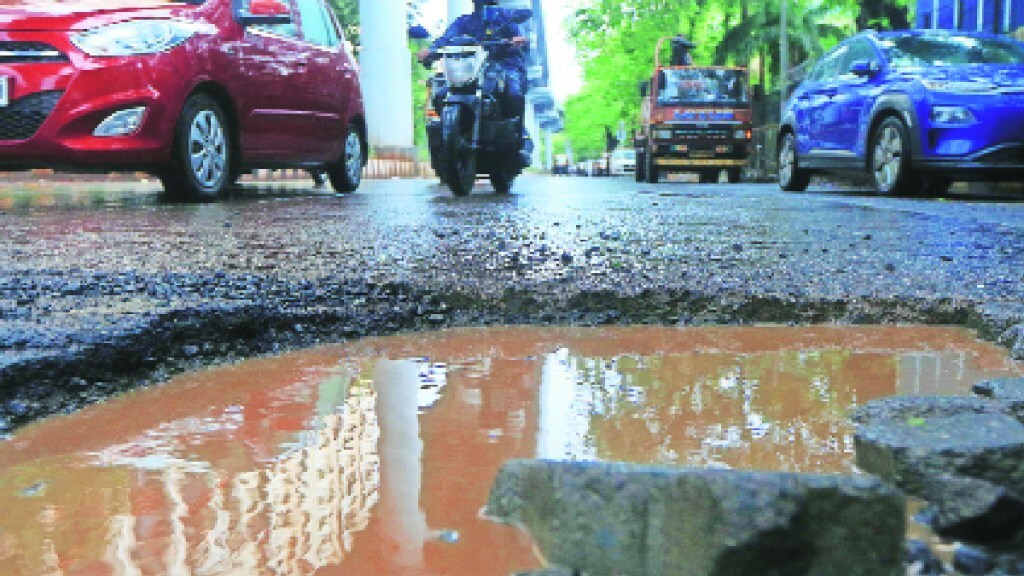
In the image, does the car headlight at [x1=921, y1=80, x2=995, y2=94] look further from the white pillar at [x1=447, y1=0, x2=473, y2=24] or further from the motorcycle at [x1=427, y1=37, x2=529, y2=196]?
the white pillar at [x1=447, y1=0, x2=473, y2=24]

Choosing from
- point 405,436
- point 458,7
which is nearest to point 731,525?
point 405,436

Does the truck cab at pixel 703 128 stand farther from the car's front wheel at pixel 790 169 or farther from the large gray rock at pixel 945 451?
the large gray rock at pixel 945 451

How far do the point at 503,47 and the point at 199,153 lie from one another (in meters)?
3.77

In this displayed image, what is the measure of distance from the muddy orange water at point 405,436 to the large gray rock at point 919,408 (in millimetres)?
52

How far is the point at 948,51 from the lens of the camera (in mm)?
10117

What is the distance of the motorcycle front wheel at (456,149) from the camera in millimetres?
9273

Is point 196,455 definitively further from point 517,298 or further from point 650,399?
point 517,298

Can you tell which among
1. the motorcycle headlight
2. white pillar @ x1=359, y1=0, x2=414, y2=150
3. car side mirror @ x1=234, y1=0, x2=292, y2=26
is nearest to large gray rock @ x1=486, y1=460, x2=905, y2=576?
car side mirror @ x1=234, y1=0, x2=292, y2=26

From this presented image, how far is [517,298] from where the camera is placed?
2.92 meters

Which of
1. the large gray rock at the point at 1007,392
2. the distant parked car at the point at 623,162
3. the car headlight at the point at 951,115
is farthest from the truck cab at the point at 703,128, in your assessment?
the distant parked car at the point at 623,162

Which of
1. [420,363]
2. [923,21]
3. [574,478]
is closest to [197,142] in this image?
[420,363]

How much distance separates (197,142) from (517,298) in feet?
16.4

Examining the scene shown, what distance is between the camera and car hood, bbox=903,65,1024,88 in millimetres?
9125

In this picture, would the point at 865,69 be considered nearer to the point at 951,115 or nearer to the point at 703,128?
the point at 951,115
